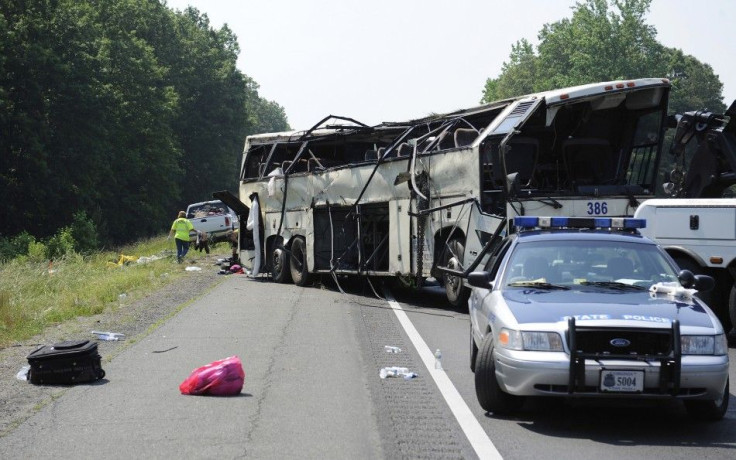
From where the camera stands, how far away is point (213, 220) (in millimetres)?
41188

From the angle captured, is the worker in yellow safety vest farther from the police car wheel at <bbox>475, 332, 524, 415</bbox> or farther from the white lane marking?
the police car wheel at <bbox>475, 332, 524, 415</bbox>

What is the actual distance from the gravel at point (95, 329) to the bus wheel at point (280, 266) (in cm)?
153

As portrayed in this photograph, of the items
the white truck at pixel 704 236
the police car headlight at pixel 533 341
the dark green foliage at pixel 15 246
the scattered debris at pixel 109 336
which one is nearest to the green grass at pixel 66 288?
the scattered debris at pixel 109 336

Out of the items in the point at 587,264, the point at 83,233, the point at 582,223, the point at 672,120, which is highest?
the point at 672,120

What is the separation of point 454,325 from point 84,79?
44.1m

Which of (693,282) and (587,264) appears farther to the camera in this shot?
(587,264)

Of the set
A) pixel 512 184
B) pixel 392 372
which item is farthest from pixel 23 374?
pixel 512 184

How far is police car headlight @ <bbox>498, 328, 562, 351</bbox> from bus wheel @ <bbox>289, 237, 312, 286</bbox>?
15276mm

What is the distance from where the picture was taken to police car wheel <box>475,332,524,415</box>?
26.6ft

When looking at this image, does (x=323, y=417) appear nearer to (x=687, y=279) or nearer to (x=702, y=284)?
(x=687, y=279)

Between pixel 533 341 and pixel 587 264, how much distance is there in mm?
1617

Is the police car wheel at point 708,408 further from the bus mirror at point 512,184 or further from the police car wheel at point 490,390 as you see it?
the bus mirror at point 512,184

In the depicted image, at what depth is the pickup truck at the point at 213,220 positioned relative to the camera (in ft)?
134

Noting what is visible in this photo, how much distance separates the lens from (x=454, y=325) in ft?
49.6
